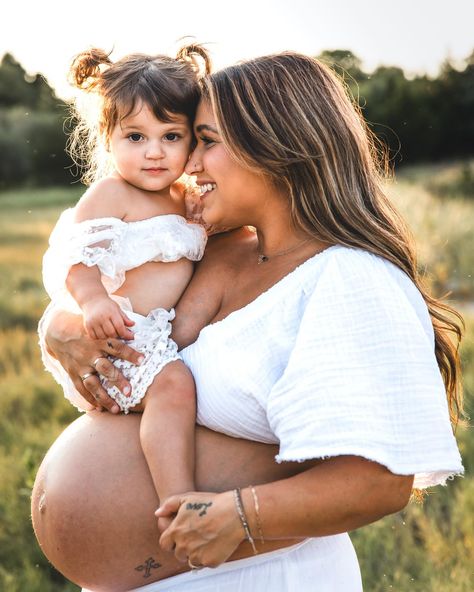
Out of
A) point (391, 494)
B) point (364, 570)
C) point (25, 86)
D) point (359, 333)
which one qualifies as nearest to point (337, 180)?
point (359, 333)

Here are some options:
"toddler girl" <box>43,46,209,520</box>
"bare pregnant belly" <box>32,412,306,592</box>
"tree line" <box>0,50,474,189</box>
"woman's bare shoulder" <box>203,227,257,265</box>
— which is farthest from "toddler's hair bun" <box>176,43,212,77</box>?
"tree line" <box>0,50,474,189</box>

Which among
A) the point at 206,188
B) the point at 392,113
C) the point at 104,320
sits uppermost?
the point at 206,188

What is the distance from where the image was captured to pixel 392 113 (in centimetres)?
2031

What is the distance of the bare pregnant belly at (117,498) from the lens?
236 cm

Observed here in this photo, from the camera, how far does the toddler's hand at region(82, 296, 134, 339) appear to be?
254 centimetres

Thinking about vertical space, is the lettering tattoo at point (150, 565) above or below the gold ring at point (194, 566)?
below

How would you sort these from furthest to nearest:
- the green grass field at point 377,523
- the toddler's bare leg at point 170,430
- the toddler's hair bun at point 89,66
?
the green grass field at point 377,523 → the toddler's hair bun at point 89,66 → the toddler's bare leg at point 170,430

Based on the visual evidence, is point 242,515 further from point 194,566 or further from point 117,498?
point 117,498

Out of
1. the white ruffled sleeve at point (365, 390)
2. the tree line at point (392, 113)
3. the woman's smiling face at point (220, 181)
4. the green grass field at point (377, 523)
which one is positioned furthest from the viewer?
the tree line at point (392, 113)

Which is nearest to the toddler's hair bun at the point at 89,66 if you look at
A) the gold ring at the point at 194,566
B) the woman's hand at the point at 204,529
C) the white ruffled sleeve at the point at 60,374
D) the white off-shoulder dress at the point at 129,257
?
the white off-shoulder dress at the point at 129,257

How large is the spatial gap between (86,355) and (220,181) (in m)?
0.70

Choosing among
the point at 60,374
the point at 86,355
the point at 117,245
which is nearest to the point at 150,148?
the point at 117,245

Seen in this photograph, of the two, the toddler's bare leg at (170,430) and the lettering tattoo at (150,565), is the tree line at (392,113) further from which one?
the lettering tattoo at (150,565)

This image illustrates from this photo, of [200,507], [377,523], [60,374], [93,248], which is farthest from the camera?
[377,523]
